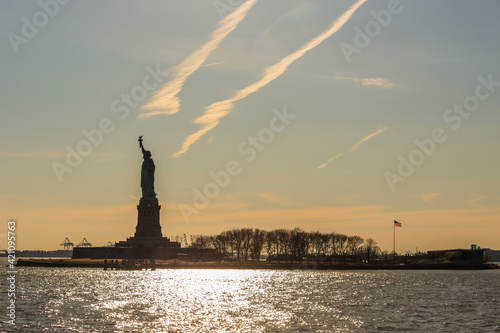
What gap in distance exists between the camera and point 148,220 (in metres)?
193

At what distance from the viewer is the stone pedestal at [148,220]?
19175cm

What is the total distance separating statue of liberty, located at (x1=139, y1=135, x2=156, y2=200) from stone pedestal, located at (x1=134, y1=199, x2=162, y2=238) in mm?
2399

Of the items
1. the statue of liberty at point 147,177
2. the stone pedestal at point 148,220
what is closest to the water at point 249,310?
the stone pedestal at point 148,220

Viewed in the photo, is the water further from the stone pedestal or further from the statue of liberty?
the statue of liberty

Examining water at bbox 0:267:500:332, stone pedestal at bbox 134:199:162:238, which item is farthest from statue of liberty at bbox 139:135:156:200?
water at bbox 0:267:500:332

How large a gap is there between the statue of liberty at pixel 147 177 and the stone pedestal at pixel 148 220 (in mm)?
2399

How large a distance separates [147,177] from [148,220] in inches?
492

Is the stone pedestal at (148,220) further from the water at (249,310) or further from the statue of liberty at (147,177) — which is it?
the water at (249,310)

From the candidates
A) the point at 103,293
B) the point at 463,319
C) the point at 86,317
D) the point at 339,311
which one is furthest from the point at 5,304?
the point at 463,319

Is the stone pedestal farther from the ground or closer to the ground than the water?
farther from the ground

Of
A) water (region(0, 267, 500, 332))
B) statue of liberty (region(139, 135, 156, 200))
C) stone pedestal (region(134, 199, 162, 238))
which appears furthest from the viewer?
statue of liberty (region(139, 135, 156, 200))

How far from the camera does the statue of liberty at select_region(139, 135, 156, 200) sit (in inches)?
7771

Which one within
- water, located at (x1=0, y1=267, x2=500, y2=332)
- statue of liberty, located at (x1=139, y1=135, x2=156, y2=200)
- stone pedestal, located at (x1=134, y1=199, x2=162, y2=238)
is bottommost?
water, located at (x1=0, y1=267, x2=500, y2=332)

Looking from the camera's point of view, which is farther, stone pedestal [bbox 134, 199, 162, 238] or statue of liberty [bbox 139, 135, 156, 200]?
statue of liberty [bbox 139, 135, 156, 200]
